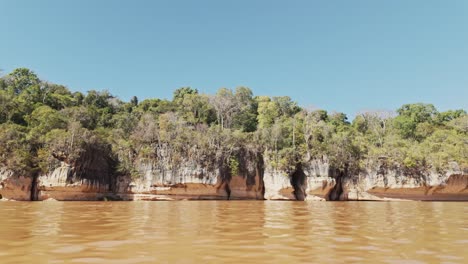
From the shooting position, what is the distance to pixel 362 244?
4.84 meters

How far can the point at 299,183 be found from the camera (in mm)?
27766

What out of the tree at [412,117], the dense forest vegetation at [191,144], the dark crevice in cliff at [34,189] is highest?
the tree at [412,117]

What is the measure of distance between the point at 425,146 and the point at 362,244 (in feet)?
91.4

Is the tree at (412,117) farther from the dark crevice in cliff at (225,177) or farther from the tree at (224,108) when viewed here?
the dark crevice in cliff at (225,177)

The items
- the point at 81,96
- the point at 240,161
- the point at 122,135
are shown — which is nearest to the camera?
the point at 240,161

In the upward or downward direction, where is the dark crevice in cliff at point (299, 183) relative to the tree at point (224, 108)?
downward

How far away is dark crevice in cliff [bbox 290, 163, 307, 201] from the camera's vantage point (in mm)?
27047

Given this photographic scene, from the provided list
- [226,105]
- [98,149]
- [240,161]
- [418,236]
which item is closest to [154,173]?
[98,149]

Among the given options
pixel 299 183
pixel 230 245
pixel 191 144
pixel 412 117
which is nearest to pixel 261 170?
pixel 299 183

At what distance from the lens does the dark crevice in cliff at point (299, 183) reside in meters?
27.0

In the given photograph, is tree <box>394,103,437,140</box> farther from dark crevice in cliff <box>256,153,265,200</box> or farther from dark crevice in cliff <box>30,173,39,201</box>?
dark crevice in cliff <box>30,173,39,201</box>

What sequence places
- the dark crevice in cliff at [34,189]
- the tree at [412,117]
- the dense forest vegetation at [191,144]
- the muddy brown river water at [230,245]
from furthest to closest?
the tree at [412,117] < the dense forest vegetation at [191,144] < the dark crevice in cliff at [34,189] < the muddy brown river water at [230,245]

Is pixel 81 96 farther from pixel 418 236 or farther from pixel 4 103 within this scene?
pixel 418 236

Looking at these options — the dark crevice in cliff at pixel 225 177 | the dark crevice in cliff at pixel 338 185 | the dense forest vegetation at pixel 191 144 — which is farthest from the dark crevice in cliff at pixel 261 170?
the dark crevice in cliff at pixel 338 185
